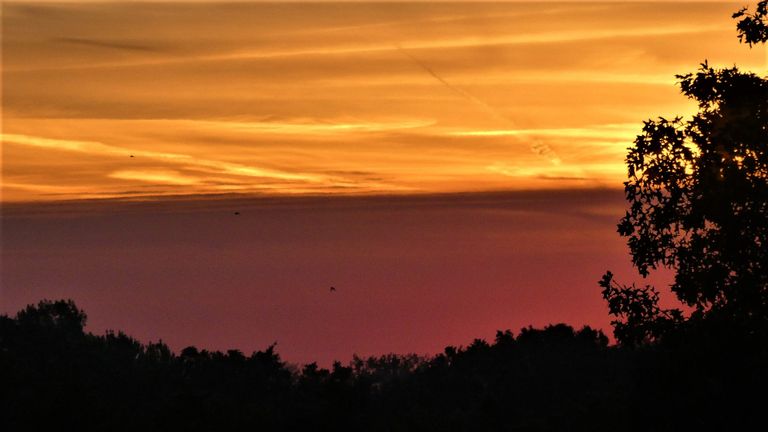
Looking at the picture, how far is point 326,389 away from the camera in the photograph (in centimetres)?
9256

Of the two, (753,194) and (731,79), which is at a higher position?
(731,79)

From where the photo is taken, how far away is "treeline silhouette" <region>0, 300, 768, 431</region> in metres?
77.4

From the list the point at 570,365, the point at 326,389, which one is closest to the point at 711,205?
the point at 326,389

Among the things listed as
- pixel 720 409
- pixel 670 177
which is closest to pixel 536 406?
pixel 720 409

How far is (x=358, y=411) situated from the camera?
302 ft

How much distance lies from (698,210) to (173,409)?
52.2 m

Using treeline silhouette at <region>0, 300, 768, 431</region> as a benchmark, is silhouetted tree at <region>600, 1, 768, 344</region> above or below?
above

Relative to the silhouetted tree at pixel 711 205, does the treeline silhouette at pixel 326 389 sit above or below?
below

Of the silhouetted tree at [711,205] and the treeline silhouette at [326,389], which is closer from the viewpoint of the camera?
the silhouetted tree at [711,205]

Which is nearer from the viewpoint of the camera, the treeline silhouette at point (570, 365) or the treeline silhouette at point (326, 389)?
the treeline silhouette at point (570, 365)

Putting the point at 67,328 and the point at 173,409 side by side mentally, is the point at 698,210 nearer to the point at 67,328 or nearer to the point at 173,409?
the point at 173,409

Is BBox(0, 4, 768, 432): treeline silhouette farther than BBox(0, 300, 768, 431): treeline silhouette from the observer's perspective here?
No

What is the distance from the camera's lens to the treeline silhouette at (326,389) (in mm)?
77375

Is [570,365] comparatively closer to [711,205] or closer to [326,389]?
[326,389]
